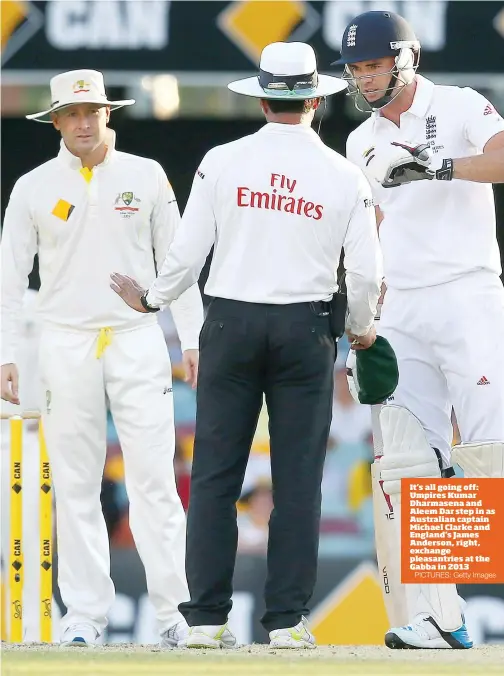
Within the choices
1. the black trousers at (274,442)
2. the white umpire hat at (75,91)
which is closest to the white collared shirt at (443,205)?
the black trousers at (274,442)

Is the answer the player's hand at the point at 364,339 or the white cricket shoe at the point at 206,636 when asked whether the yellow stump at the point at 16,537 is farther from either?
the player's hand at the point at 364,339

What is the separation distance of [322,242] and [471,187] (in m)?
0.54

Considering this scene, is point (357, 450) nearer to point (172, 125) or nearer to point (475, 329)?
point (172, 125)

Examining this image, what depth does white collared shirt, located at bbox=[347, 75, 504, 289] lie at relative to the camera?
5.16 metres

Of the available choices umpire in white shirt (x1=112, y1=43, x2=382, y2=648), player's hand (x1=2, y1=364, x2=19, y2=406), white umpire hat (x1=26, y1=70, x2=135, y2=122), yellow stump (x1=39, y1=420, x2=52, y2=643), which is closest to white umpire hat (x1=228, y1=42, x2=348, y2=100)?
umpire in white shirt (x1=112, y1=43, x2=382, y2=648)

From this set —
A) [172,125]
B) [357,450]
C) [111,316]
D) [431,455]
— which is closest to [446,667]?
[431,455]

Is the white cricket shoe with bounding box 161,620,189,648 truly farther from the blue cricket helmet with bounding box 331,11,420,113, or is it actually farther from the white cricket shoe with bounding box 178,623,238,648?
the blue cricket helmet with bounding box 331,11,420,113

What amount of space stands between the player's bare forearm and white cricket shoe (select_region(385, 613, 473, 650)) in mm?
1279

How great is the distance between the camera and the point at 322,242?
494 centimetres

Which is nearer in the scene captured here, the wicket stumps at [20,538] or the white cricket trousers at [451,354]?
the white cricket trousers at [451,354]

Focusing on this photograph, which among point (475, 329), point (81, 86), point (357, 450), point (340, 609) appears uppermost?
point (81, 86)

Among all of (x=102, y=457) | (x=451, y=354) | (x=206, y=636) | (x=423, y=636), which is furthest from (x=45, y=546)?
(x=451, y=354)

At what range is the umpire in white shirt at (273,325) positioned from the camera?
192 inches

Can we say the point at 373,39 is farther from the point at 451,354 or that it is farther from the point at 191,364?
the point at 191,364
